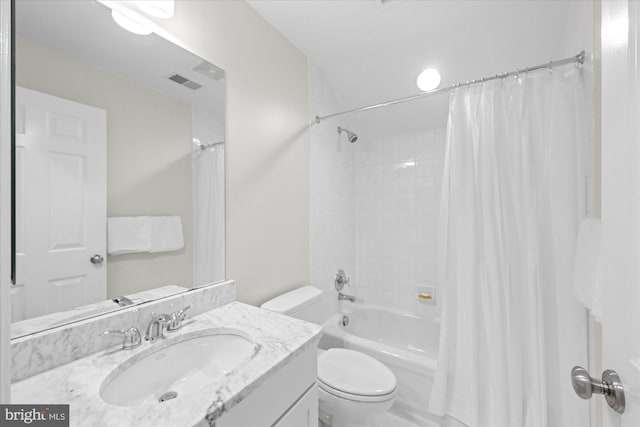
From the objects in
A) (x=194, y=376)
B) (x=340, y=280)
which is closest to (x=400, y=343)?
(x=340, y=280)

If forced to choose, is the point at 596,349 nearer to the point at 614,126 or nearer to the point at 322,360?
the point at 614,126

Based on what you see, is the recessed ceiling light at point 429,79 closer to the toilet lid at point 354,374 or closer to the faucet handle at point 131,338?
the toilet lid at point 354,374

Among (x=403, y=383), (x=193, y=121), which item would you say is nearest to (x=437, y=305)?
(x=403, y=383)

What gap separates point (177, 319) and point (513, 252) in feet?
5.02

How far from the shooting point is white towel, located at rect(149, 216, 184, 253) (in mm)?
1069

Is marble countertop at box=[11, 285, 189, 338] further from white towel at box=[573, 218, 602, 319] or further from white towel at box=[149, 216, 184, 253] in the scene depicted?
white towel at box=[573, 218, 602, 319]

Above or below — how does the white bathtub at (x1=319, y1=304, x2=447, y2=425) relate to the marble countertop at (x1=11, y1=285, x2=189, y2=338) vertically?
below

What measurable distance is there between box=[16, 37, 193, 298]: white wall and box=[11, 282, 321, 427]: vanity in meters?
0.14

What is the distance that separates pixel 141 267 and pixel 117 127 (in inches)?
20.2

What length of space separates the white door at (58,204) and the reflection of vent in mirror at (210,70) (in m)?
0.50

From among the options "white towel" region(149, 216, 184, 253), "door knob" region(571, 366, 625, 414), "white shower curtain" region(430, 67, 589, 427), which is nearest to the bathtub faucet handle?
"white shower curtain" region(430, 67, 589, 427)

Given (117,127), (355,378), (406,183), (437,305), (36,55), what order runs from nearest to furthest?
(36,55) → (117,127) → (355,378) → (437,305) → (406,183)

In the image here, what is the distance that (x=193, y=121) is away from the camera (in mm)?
1203

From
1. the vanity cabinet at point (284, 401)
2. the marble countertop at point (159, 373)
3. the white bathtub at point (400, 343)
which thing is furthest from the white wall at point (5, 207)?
the white bathtub at point (400, 343)
